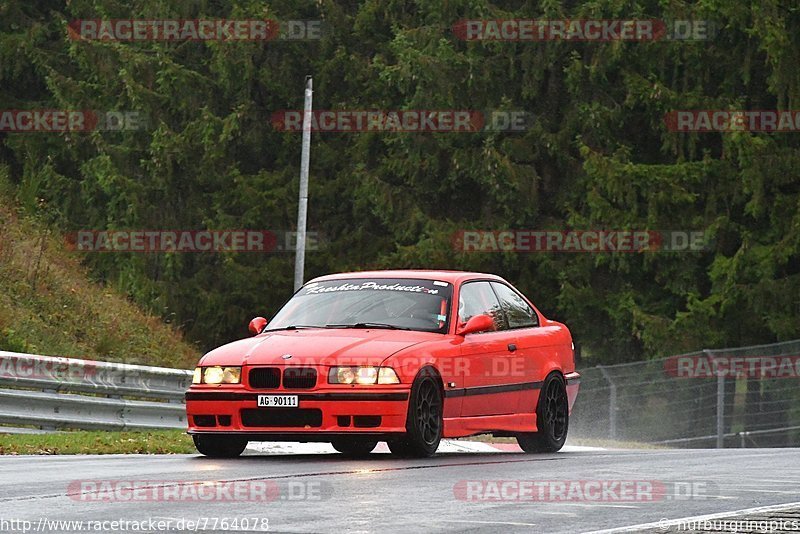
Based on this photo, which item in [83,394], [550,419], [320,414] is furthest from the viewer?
[83,394]

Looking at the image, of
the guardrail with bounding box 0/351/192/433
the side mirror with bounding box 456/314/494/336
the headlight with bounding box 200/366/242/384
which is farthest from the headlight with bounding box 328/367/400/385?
the guardrail with bounding box 0/351/192/433

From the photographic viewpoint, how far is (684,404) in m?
27.1

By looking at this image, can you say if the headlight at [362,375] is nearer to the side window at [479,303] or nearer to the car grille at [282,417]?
the car grille at [282,417]

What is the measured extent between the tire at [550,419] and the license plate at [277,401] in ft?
9.31

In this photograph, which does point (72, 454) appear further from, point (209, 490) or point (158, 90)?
point (158, 90)

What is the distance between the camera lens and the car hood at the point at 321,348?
501 inches

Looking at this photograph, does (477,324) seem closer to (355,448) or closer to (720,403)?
(355,448)

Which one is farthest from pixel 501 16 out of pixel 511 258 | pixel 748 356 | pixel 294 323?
pixel 294 323

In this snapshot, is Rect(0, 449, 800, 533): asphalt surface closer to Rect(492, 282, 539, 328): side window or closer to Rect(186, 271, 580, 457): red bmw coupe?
Rect(186, 271, 580, 457): red bmw coupe

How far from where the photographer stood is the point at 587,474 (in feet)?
36.8

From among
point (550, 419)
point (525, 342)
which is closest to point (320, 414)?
point (525, 342)

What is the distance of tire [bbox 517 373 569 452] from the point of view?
14.8 meters

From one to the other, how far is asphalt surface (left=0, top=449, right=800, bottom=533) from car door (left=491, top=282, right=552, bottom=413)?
1.31 meters

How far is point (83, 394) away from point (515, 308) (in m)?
5.34
